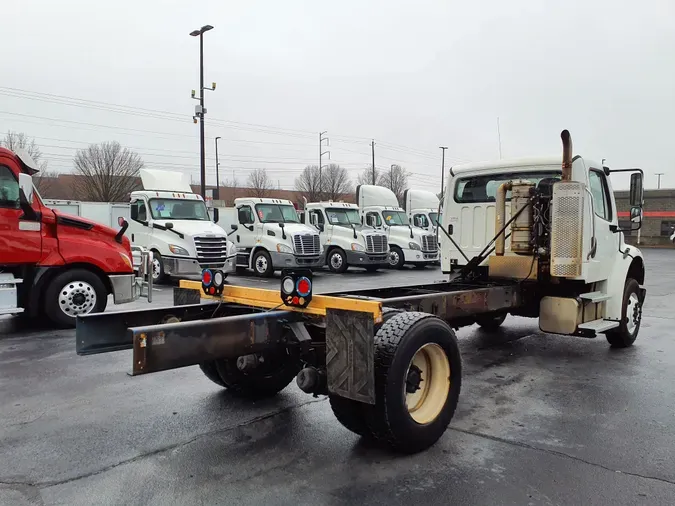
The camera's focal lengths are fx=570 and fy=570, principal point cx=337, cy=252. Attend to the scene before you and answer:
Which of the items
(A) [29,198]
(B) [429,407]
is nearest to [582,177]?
(B) [429,407]

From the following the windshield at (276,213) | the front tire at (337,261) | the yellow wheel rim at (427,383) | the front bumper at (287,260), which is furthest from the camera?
the front tire at (337,261)

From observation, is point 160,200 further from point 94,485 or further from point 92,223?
point 94,485

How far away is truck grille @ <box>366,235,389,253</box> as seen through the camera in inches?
777

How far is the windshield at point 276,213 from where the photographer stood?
18422 millimetres

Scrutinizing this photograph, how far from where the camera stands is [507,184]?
22.9 feet

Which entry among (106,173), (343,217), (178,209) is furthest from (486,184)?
(106,173)

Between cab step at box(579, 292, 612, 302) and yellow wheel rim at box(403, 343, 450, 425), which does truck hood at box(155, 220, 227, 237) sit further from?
yellow wheel rim at box(403, 343, 450, 425)

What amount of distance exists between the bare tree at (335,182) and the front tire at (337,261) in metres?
37.7

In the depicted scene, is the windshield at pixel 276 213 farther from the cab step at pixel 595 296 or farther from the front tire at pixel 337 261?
the cab step at pixel 595 296

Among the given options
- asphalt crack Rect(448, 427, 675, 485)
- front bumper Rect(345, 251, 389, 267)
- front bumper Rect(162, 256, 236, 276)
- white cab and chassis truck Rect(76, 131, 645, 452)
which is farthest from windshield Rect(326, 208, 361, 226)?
asphalt crack Rect(448, 427, 675, 485)

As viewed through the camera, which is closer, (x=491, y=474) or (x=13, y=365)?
(x=491, y=474)

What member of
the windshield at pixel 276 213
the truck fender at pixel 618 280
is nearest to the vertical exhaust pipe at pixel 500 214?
the truck fender at pixel 618 280

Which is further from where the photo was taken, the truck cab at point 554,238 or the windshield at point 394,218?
the windshield at point 394,218

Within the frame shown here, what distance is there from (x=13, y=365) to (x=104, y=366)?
103 centimetres
